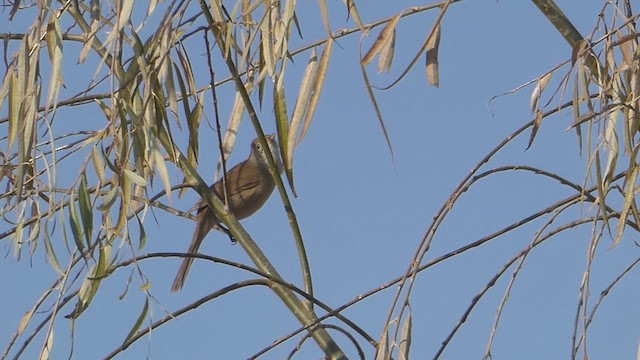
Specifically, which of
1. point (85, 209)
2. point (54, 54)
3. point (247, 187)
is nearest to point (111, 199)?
point (85, 209)

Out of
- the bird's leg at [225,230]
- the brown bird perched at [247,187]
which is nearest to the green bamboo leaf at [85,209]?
the bird's leg at [225,230]

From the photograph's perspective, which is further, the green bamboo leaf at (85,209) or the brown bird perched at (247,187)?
the brown bird perched at (247,187)

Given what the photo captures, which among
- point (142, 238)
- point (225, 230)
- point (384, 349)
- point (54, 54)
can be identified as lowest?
point (384, 349)

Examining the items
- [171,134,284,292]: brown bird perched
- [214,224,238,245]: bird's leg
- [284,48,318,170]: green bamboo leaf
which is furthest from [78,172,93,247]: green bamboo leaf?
[171,134,284,292]: brown bird perched

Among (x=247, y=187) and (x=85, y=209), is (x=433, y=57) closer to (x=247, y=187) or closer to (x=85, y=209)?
(x=85, y=209)

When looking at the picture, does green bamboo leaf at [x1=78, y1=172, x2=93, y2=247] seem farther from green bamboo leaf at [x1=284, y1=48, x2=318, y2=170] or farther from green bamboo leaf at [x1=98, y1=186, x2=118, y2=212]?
green bamboo leaf at [x1=284, y1=48, x2=318, y2=170]

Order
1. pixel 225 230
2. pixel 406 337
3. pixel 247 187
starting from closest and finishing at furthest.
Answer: pixel 406 337
pixel 225 230
pixel 247 187

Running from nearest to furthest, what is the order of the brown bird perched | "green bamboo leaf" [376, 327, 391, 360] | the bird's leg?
"green bamboo leaf" [376, 327, 391, 360]
the bird's leg
the brown bird perched

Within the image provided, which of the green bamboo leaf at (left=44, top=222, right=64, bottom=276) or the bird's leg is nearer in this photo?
the green bamboo leaf at (left=44, top=222, right=64, bottom=276)

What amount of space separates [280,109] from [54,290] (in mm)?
693

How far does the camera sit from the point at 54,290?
2395 mm

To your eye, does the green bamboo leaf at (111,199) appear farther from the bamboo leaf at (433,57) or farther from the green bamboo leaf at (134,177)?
the bamboo leaf at (433,57)

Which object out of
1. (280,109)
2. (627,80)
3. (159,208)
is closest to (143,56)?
(280,109)

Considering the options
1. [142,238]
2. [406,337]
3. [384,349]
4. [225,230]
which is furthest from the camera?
[225,230]
